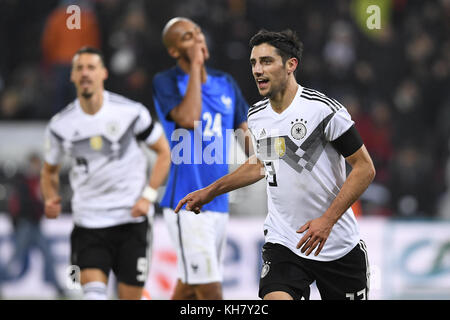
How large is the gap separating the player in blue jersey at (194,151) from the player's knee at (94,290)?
0.65 metres

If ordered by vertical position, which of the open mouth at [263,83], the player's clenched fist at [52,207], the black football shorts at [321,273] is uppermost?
the open mouth at [263,83]

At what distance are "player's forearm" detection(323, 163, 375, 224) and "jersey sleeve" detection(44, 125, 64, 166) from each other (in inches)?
123

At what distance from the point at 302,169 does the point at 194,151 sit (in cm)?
190

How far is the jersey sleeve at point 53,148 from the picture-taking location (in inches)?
287

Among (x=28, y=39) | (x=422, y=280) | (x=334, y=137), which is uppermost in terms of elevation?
(x=28, y=39)

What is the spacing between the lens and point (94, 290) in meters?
6.77

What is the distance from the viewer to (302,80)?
509 inches

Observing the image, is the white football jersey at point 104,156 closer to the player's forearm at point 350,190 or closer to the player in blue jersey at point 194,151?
the player in blue jersey at point 194,151

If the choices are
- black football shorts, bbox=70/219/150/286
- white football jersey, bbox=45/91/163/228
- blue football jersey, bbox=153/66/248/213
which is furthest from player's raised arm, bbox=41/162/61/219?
blue football jersey, bbox=153/66/248/213

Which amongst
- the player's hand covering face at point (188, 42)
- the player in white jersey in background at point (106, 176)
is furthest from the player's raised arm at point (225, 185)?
the player in white jersey in background at point (106, 176)

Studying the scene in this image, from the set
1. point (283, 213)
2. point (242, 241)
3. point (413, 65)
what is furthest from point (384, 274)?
point (283, 213)

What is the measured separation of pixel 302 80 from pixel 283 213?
7.80m

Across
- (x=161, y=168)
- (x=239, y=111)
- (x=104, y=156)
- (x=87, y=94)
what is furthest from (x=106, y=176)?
(x=239, y=111)

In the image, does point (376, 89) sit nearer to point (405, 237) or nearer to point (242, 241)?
point (405, 237)
